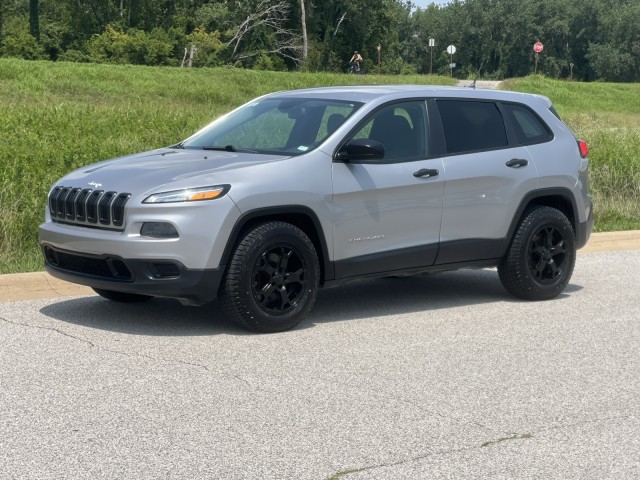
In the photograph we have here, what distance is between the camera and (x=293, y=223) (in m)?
8.56

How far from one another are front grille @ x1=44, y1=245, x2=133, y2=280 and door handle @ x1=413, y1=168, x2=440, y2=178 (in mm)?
2410

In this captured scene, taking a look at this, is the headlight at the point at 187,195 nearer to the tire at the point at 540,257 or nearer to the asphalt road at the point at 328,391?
the asphalt road at the point at 328,391

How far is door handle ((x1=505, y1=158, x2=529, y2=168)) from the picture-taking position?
31.9 feet

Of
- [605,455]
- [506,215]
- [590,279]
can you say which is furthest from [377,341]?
[590,279]

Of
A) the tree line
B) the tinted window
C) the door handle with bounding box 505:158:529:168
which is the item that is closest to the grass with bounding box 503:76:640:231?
the door handle with bounding box 505:158:529:168

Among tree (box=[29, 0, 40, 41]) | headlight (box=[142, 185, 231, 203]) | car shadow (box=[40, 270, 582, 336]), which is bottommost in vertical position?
car shadow (box=[40, 270, 582, 336])

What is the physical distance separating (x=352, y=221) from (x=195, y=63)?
6246cm

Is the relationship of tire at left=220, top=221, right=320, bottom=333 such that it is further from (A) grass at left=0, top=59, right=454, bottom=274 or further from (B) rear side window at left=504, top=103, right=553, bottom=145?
(A) grass at left=0, top=59, right=454, bottom=274

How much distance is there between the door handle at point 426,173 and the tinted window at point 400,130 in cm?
13

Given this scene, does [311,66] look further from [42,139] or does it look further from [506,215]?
[506,215]

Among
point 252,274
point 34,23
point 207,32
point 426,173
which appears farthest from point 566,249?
point 207,32

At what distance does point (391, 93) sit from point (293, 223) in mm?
1455

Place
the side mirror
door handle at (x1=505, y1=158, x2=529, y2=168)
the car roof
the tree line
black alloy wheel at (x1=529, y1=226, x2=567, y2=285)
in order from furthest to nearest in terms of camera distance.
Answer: the tree line, black alloy wheel at (x1=529, y1=226, x2=567, y2=285), door handle at (x1=505, y1=158, x2=529, y2=168), the car roof, the side mirror

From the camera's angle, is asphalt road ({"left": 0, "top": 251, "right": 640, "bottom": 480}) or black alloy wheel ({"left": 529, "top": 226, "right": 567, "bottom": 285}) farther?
black alloy wheel ({"left": 529, "top": 226, "right": 567, "bottom": 285})
